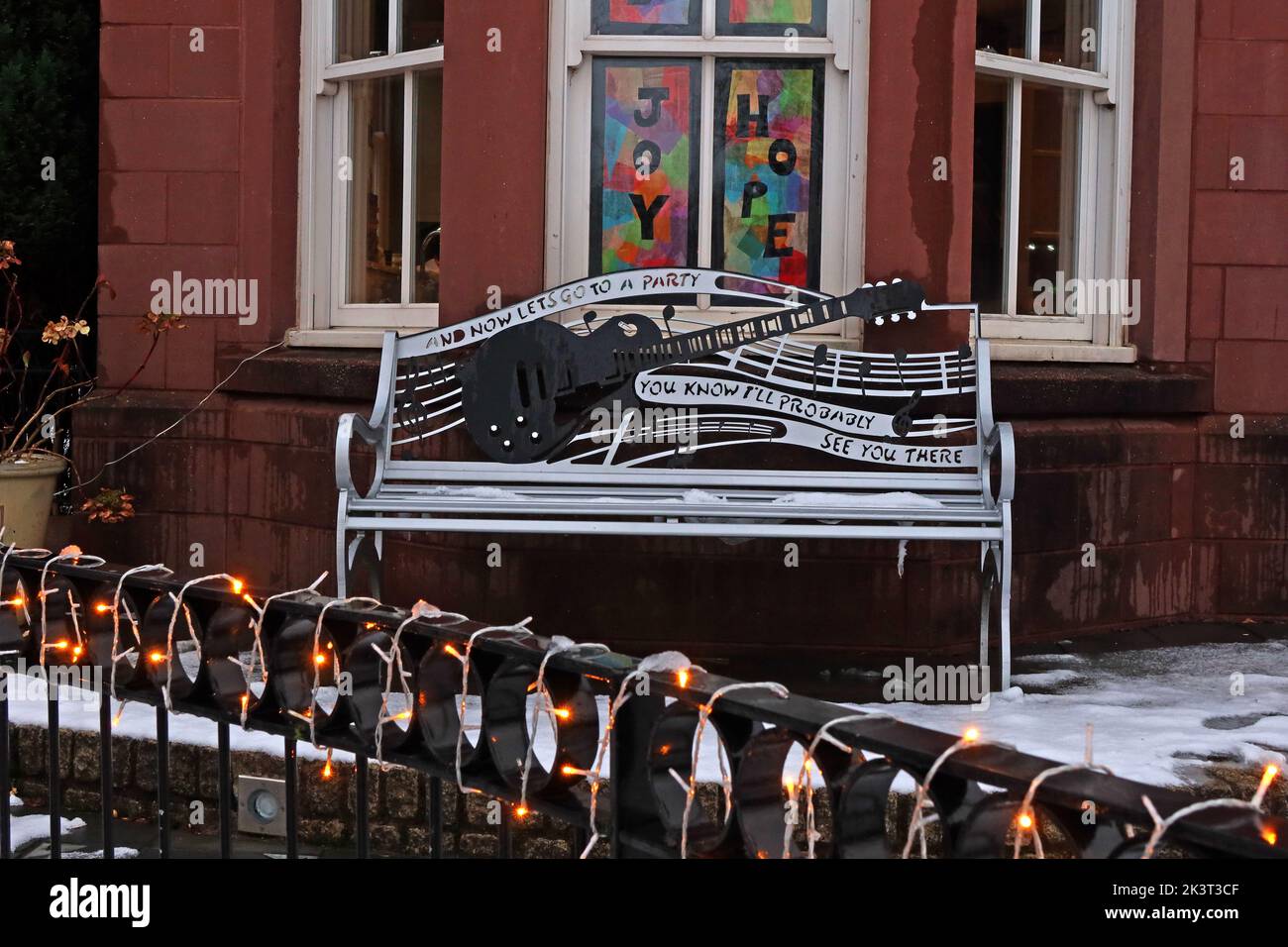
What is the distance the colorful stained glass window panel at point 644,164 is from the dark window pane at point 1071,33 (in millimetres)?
1506

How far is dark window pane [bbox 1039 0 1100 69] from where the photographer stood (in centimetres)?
594

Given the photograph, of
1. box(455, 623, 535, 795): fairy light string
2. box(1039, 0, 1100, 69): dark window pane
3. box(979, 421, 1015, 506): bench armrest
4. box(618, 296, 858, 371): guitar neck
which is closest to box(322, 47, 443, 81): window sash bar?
box(618, 296, 858, 371): guitar neck

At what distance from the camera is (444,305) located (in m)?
5.49

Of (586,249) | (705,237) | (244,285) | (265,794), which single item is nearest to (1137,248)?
(705,237)

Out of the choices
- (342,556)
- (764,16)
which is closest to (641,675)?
(342,556)

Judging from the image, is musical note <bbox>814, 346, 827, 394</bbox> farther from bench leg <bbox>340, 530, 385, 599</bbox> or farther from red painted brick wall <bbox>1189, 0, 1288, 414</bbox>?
red painted brick wall <bbox>1189, 0, 1288, 414</bbox>

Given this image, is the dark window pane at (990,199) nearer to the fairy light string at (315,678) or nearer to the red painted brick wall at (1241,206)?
the red painted brick wall at (1241,206)

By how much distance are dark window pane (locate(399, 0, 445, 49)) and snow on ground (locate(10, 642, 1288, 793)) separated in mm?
2743

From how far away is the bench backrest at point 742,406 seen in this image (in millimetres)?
5098

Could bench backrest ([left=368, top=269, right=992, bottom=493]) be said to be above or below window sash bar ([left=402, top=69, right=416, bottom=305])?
below

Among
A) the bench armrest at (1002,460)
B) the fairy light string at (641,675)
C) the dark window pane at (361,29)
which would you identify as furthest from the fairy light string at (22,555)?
the dark window pane at (361,29)

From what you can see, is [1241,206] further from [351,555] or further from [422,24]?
[351,555]

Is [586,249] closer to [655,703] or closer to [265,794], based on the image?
[265,794]

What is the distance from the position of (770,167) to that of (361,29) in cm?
186
